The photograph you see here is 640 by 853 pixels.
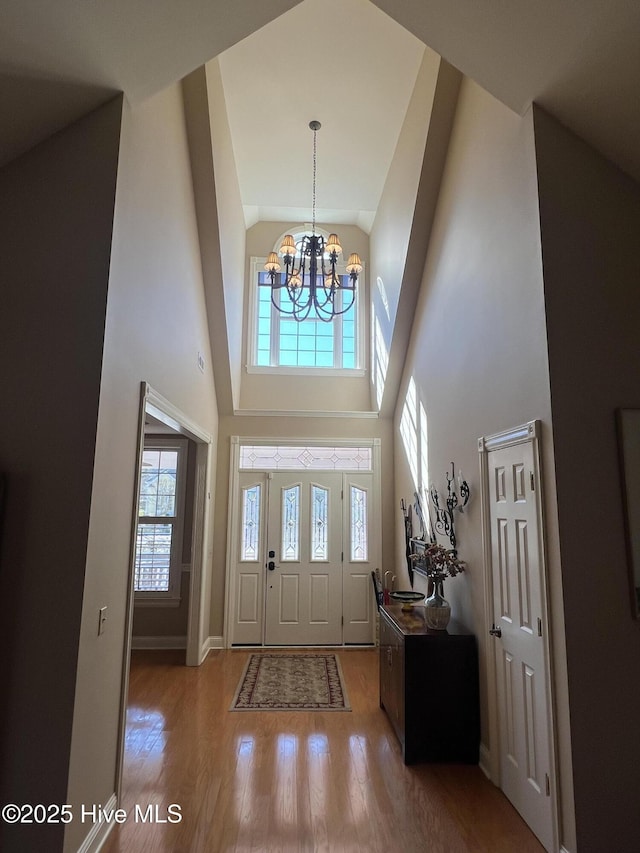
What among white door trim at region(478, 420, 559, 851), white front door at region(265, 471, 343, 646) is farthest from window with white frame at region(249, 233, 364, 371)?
white door trim at region(478, 420, 559, 851)

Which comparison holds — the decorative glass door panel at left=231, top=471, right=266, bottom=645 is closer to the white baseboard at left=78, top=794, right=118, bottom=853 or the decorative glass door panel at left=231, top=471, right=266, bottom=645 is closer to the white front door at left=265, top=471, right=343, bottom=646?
the white front door at left=265, top=471, right=343, bottom=646

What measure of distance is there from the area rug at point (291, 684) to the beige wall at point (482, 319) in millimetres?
1462

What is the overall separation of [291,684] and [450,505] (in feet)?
7.67

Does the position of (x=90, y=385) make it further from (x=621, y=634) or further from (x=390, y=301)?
(x=390, y=301)

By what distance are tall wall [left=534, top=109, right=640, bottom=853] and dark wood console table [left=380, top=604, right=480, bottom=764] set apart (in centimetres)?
104

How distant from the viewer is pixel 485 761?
308 cm

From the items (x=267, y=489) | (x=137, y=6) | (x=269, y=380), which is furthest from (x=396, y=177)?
(x=267, y=489)

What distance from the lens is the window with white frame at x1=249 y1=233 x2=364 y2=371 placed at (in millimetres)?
6348

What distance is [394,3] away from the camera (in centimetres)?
270

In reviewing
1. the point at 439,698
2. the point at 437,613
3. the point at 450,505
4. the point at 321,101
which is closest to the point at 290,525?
the point at 450,505

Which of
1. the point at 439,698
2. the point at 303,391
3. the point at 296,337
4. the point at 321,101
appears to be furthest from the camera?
the point at 296,337

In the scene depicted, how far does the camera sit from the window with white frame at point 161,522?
579 cm

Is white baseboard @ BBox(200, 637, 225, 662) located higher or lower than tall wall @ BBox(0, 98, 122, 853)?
lower

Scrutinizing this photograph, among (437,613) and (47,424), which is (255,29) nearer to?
(47,424)
